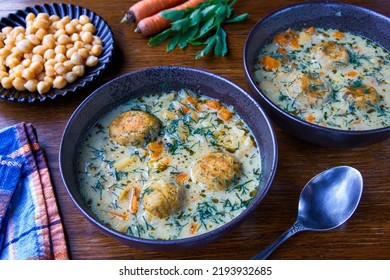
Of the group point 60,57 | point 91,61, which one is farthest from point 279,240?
point 60,57

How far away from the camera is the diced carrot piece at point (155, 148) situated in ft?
6.27

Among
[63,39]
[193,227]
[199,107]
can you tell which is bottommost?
[193,227]

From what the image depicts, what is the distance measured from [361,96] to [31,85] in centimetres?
168

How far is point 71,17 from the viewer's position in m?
2.80

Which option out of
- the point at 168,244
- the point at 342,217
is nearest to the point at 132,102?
the point at 168,244

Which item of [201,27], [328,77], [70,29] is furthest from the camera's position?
[201,27]

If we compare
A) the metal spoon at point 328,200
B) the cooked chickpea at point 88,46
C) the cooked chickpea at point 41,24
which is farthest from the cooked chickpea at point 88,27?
the metal spoon at point 328,200

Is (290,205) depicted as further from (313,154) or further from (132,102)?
(132,102)

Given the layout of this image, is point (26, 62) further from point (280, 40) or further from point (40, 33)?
point (280, 40)

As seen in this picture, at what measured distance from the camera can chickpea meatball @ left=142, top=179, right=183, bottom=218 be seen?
168cm

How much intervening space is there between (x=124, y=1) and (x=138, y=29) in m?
0.38

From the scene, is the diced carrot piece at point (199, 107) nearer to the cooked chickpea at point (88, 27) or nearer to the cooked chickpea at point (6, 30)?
the cooked chickpea at point (88, 27)

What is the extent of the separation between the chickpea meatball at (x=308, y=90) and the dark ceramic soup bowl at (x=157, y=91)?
1.06ft

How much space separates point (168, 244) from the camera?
4.97ft
